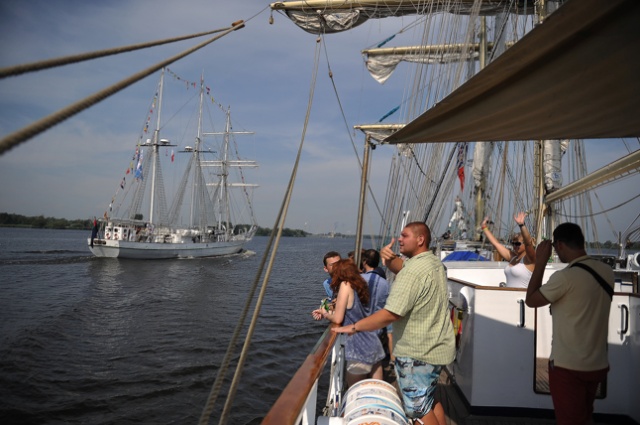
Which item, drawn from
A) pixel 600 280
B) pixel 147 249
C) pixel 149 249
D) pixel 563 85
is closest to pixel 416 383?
pixel 600 280

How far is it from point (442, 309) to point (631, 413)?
2.24 metres

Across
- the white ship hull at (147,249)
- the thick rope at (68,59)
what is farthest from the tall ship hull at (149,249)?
the thick rope at (68,59)

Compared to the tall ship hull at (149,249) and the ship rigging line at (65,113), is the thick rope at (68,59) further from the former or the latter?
the tall ship hull at (149,249)

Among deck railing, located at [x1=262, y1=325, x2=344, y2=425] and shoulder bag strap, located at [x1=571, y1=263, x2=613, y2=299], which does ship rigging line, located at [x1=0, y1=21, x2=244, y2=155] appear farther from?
shoulder bag strap, located at [x1=571, y1=263, x2=613, y2=299]

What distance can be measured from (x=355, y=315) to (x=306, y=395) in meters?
1.91

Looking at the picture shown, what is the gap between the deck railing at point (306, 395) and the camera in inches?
76.9

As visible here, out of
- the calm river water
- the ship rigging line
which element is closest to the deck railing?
the ship rigging line

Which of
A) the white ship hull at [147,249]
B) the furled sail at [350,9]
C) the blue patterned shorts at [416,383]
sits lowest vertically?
the white ship hull at [147,249]

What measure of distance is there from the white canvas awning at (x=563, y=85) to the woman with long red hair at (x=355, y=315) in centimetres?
132

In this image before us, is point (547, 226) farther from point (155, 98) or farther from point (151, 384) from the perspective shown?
point (155, 98)

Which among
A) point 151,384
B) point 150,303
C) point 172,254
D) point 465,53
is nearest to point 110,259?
point 172,254

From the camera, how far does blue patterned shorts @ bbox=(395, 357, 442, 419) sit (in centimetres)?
285

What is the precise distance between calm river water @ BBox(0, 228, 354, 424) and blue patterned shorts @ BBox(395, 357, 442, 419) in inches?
221

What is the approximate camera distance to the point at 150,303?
2109 cm
